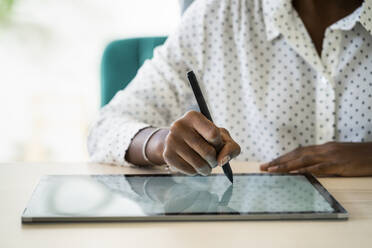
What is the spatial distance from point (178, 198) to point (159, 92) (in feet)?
1.83

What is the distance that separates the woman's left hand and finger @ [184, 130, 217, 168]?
176mm

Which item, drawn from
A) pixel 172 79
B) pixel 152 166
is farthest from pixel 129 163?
pixel 172 79

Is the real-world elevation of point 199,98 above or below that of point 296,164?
above

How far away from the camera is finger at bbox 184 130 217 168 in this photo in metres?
0.77

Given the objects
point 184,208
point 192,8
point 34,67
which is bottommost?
point 34,67

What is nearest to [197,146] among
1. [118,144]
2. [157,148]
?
[157,148]

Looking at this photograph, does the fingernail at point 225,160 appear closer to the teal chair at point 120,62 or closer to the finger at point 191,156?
the finger at point 191,156

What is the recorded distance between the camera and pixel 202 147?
776mm

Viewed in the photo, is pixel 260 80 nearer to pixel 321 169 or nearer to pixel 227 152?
pixel 321 169

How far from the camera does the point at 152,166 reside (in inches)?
38.3

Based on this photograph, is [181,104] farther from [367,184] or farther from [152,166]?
[367,184]

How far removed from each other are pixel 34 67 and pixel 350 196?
255 cm

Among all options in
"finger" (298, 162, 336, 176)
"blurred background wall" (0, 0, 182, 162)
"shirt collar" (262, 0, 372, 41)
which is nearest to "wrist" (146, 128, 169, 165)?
"finger" (298, 162, 336, 176)

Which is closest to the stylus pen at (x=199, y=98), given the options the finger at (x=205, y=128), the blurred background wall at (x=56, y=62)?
the finger at (x=205, y=128)
